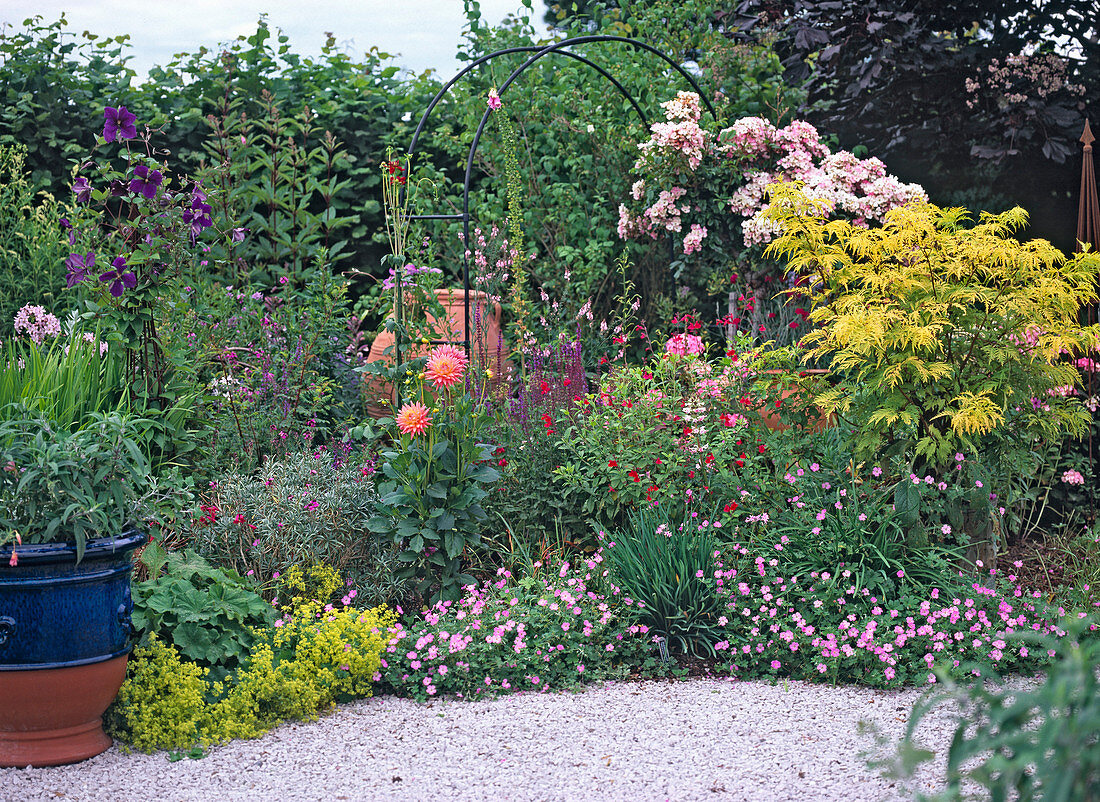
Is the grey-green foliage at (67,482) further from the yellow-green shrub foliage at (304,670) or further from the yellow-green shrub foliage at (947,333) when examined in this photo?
the yellow-green shrub foliage at (947,333)

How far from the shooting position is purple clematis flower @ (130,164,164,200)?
3.73 metres

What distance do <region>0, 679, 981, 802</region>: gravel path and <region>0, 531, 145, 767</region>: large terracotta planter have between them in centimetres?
9

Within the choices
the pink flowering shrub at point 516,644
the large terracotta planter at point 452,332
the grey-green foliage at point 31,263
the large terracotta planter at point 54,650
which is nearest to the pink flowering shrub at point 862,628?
the pink flowering shrub at point 516,644

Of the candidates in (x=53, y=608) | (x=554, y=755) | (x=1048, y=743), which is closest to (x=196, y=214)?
(x=53, y=608)

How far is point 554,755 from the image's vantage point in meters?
2.65

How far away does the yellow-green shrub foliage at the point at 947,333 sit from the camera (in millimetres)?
3531

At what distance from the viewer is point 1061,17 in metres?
5.57

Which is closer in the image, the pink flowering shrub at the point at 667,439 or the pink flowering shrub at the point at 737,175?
the pink flowering shrub at the point at 667,439

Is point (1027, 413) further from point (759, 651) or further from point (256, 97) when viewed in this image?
point (256, 97)

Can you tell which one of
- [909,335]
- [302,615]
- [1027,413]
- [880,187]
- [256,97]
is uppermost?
[256,97]

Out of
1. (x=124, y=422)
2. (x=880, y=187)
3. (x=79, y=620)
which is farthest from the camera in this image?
(x=880, y=187)

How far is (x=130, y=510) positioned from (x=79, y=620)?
364 millimetres

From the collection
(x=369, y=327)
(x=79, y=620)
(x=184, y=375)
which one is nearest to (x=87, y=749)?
(x=79, y=620)

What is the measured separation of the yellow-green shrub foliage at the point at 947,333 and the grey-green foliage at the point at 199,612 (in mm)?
2361
